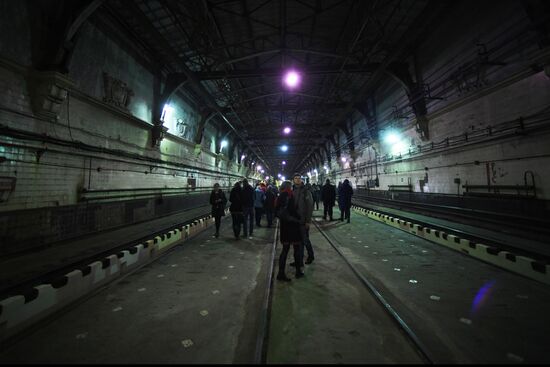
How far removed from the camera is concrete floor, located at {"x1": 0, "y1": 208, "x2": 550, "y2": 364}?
85.1 inches

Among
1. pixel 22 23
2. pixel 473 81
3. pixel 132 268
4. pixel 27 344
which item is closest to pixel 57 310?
pixel 27 344

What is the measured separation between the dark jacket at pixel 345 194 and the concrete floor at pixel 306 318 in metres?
5.20

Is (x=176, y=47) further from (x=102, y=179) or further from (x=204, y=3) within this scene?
(x=102, y=179)

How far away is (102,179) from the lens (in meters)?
6.72

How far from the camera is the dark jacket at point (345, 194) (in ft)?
32.1

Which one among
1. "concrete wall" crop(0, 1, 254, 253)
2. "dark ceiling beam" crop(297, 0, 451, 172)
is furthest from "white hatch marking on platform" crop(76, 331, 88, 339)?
"dark ceiling beam" crop(297, 0, 451, 172)

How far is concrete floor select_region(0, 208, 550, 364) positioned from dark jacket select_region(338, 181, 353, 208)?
5.20 meters

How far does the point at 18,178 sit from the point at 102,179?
7.06 ft

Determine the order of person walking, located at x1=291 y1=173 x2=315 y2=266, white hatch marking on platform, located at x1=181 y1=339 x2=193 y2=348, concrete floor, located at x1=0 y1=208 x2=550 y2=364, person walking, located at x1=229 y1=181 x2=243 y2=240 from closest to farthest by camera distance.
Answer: concrete floor, located at x1=0 y1=208 x2=550 y2=364 → white hatch marking on platform, located at x1=181 y1=339 x2=193 y2=348 → person walking, located at x1=291 y1=173 x2=315 y2=266 → person walking, located at x1=229 y1=181 x2=243 y2=240

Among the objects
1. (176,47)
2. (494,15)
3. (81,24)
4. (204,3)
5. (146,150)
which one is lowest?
(146,150)

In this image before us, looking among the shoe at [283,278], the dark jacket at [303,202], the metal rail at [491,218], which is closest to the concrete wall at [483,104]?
the metal rail at [491,218]

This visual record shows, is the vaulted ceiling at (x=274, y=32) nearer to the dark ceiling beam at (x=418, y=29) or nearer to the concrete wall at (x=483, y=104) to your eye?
the dark ceiling beam at (x=418, y=29)

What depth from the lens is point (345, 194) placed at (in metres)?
9.97

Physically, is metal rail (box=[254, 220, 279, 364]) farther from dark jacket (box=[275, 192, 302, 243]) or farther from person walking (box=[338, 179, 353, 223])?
person walking (box=[338, 179, 353, 223])
